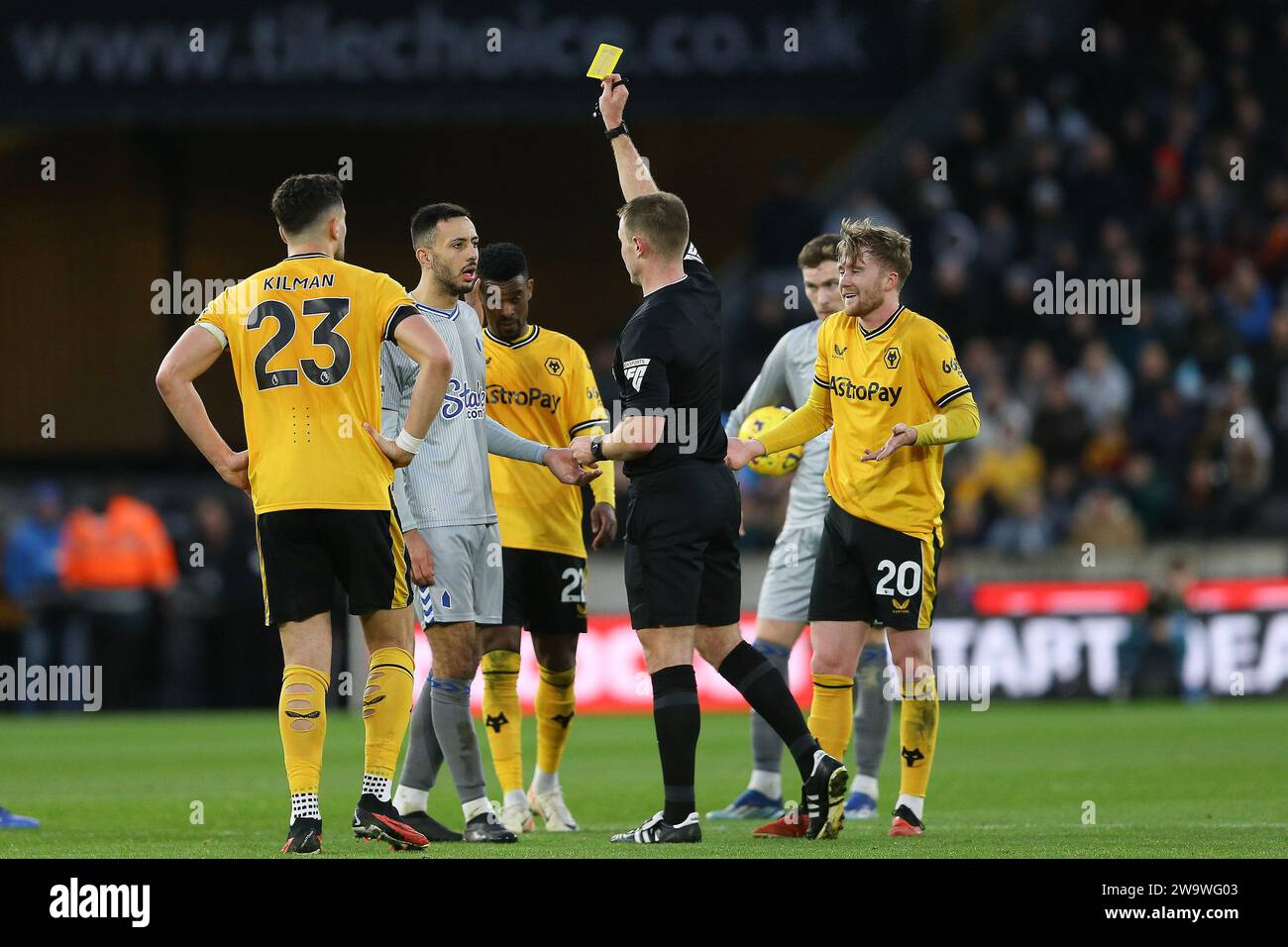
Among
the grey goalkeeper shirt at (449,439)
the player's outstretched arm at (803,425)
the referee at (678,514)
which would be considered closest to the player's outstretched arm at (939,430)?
the player's outstretched arm at (803,425)

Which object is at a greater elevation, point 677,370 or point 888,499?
point 677,370

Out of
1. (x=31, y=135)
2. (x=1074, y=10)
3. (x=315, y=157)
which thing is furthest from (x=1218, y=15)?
(x=31, y=135)

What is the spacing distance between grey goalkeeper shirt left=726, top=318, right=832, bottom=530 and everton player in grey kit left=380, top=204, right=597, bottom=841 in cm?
164

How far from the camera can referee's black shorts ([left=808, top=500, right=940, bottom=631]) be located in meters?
7.84

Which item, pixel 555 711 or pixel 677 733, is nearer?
pixel 677 733

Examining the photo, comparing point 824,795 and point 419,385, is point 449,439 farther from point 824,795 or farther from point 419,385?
point 824,795

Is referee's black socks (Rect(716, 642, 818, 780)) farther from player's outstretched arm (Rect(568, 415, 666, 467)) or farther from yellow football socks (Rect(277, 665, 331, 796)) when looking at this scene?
yellow football socks (Rect(277, 665, 331, 796))

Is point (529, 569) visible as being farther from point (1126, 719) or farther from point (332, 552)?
point (1126, 719)

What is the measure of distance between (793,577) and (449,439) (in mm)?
2227

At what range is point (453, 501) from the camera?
25.9ft
